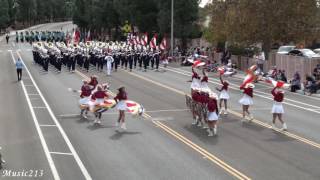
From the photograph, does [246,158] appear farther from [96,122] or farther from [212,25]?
[212,25]

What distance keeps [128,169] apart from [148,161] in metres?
1.08

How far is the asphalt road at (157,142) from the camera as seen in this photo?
54.9 feet

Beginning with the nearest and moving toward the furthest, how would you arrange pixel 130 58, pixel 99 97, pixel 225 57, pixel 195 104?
pixel 195 104 → pixel 99 97 → pixel 130 58 → pixel 225 57

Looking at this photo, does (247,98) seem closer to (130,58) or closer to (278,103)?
(278,103)

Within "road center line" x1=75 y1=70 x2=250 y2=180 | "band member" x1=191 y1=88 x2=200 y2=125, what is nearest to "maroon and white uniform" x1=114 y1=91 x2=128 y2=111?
"road center line" x1=75 y1=70 x2=250 y2=180

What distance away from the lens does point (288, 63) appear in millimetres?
42500

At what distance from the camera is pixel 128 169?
1683 centimetres

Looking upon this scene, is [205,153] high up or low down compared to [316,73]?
down

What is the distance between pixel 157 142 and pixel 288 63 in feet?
78.9

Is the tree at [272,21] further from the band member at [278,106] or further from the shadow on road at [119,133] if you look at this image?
the shadow on road at [119,133]

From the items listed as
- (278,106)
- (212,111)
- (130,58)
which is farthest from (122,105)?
(130,58)

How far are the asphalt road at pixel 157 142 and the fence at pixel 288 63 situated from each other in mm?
6462

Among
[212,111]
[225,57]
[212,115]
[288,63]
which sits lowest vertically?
[212,115]

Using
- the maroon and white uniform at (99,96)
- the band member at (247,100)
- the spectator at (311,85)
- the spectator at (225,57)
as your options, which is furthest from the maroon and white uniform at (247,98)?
the spectator at (225,57)
